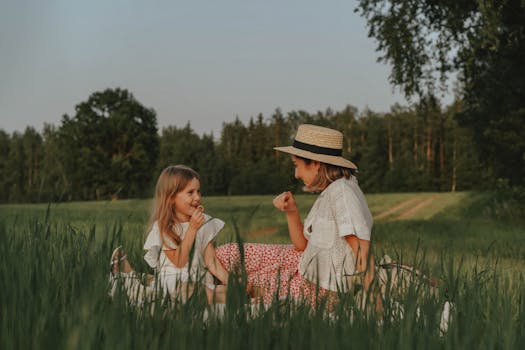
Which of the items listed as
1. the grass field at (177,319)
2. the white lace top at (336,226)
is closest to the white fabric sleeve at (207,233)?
the white lace top at (336,226)

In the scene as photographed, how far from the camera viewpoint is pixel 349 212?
4.70m

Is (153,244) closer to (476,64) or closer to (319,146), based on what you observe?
(319,146)

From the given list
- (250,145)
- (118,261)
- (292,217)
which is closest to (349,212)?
(292,217)

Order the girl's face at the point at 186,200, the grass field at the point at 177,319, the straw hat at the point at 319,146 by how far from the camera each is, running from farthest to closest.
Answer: the straw hat at the point at 319,146, the girl's face at the point at 186,200, the grass field at the point at 177,319

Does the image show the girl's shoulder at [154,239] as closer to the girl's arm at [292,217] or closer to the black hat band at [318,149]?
the girl's arm at [292,217]

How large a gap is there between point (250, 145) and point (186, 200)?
94871 millimetres

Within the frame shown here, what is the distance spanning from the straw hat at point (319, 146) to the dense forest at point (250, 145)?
17.2 m

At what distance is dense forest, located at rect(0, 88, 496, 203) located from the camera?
194 ft

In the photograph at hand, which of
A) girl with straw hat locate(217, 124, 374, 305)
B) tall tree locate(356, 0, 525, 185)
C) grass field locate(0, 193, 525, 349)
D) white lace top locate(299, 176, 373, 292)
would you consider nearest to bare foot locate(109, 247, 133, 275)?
grass field locate(0, 193, 525, 349)

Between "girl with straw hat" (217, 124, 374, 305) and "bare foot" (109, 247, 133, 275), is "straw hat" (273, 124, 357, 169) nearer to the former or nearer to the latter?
"girl with straw hat" (217, 124, 374, 305)

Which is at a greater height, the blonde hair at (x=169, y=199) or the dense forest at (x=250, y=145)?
the dense forest at (x=250, y=145)

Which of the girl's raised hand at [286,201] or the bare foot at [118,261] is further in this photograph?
the girl's raised hand at [286,201]

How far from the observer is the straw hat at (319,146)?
16.7 ft

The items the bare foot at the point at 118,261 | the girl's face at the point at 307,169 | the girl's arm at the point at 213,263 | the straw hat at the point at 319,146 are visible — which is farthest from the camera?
the girl's face at the point at 307,169
